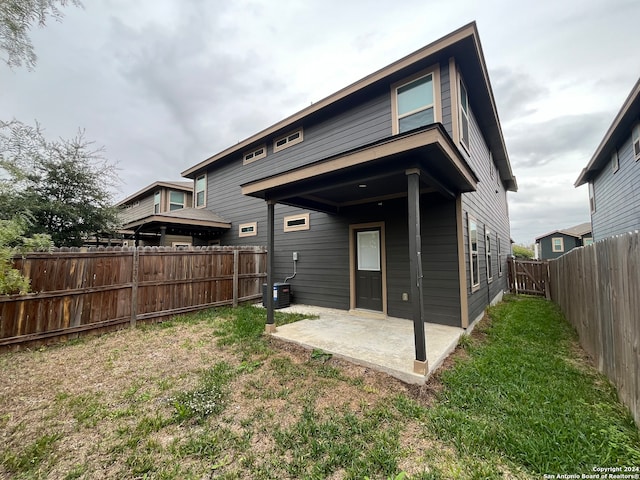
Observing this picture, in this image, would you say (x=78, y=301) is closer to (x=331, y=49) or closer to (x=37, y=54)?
(x=37, y=54)

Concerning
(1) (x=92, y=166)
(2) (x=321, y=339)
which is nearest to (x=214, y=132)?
(1) (x=92, y=166)

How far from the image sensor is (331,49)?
A: 8117 mm

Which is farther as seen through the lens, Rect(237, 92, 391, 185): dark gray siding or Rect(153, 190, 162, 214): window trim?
Rect(153, 190, 162, 214): window trim

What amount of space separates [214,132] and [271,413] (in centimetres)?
1640

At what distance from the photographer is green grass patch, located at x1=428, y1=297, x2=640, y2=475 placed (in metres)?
1.83

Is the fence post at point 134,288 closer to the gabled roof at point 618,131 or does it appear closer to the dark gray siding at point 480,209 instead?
the dark gray siding at point 480,209

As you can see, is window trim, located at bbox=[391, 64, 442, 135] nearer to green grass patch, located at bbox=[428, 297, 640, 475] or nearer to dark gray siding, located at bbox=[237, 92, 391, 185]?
dark gray siding, located at bbox=[237, 92, 391, 185]

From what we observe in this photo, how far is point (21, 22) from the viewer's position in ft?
9.28

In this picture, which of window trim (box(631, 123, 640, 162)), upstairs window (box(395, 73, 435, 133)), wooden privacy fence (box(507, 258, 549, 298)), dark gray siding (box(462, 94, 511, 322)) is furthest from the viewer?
wooden privacy fence (box(507, 258, 549, 298))

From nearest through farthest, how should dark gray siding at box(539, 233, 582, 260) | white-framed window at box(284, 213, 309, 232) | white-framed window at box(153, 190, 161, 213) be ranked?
1. white-framed window at box(284, 213, 309, 232)
2. white-framed window at box(153, 190, 161, 213)
3. dark gray siding at box(539, 233, 582, 260)

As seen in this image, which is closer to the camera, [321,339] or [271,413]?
[271,413]

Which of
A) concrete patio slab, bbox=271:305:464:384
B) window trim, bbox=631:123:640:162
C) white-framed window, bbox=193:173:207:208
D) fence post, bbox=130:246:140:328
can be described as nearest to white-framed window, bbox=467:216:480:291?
concrete patio slab, bbox=271:305:464:384

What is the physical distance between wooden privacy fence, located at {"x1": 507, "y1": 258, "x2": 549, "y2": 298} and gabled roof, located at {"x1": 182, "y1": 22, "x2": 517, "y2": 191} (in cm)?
493

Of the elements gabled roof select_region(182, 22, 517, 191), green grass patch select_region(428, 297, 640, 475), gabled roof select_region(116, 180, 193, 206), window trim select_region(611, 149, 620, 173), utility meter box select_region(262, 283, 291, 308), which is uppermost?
gabled roof select_region(182, 22, 517, 191)
